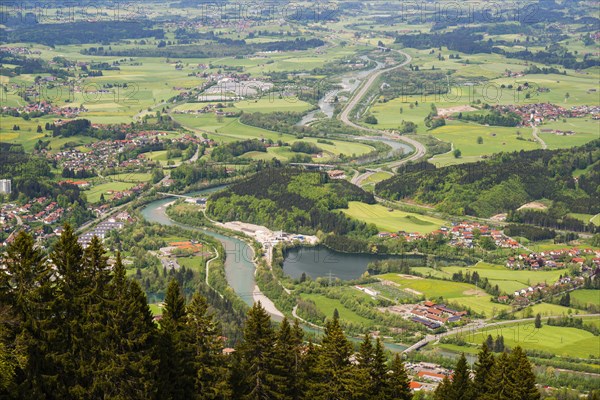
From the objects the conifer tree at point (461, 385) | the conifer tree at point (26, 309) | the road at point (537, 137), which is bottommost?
the road at point (537, 137)

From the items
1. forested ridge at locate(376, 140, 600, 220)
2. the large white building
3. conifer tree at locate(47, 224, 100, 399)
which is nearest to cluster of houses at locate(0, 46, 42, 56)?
the large white building

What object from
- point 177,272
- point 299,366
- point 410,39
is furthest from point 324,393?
point 410,39

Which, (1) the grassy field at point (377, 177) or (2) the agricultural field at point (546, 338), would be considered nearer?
(2) the agricultural field at point (546, 338)

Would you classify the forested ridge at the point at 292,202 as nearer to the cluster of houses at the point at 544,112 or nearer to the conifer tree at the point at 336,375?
the cluster of houses at the point at 544,112

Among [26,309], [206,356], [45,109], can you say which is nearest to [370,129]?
[45,109]

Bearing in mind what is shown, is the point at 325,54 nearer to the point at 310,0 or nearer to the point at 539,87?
the point at 539,87

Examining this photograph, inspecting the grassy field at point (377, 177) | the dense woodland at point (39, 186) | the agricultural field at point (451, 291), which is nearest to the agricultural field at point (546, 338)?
the agricultural field at point (451, 291)
